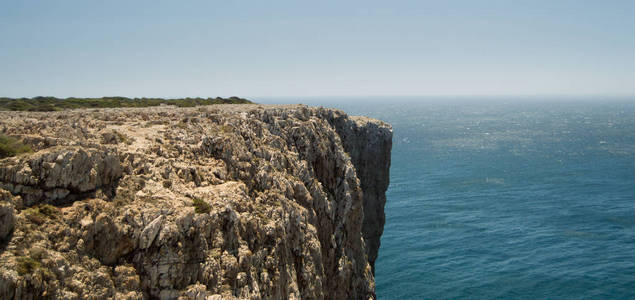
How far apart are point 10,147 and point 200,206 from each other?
785cm

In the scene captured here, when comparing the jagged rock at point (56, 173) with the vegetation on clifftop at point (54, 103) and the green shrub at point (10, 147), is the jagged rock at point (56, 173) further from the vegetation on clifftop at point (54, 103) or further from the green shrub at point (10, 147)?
the vegetation on clifftop at point (54, 103)

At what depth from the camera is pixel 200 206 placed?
62.5 ft

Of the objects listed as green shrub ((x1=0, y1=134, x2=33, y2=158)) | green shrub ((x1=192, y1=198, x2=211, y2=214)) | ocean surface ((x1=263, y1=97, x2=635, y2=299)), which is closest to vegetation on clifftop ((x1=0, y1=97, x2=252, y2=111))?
green shrub ((x1=0, y1=134, x2=33, y2=158))

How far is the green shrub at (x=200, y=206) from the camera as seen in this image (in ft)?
62.0

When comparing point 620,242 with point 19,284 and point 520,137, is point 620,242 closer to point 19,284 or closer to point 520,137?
point 19,284

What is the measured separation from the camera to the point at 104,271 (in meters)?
15.6

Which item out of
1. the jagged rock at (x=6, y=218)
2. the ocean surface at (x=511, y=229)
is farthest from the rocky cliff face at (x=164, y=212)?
the ocean surface at (x=511, y=229)

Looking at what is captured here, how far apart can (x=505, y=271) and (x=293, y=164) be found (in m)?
44.0

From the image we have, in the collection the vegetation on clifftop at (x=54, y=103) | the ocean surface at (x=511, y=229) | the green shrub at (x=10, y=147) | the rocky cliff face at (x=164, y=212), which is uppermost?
the vegetation on clifftop at (x=54, y=103)

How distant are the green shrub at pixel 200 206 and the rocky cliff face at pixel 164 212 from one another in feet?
0.25

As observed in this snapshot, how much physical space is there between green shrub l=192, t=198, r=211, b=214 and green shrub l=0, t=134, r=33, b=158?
7082mm

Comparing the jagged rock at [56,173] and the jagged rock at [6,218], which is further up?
the jagged rock at [56,173]

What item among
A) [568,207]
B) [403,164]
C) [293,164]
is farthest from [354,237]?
[403,164]

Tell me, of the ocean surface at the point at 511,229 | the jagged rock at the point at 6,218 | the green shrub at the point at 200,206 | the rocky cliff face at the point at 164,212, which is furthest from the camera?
the ocean surface at the point at 511,229
